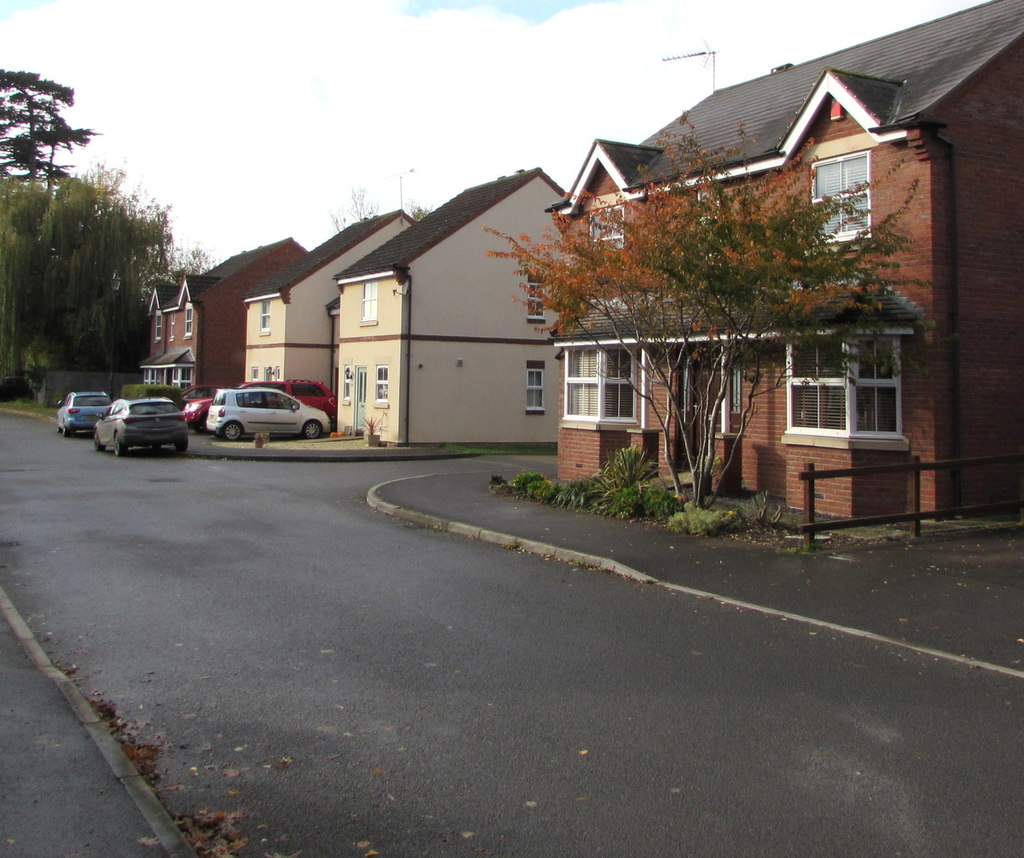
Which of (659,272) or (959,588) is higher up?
(659,272)

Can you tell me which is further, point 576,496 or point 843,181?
point 576,496

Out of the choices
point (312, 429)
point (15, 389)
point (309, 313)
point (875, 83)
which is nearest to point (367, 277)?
point (312, 429)

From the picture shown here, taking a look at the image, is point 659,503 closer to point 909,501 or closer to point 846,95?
point 909,501

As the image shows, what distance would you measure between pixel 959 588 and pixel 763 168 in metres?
8.72

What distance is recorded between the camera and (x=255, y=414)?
103ft

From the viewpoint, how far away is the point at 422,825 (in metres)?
4.34

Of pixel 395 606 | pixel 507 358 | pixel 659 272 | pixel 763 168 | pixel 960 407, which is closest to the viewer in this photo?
pixel 395 606

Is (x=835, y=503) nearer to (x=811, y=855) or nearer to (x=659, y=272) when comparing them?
(x=659, y=272)

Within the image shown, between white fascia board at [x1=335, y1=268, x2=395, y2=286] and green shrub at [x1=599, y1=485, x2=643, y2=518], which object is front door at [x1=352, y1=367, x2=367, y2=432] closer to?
white fascia board at [x1=335, y1=268, x2=395, y2=286]

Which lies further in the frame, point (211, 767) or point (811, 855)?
point (211, 767)

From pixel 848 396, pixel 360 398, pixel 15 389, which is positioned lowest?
pixel 848 396

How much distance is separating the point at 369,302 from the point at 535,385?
20.0 ft

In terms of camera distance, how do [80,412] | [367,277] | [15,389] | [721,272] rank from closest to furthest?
[721,272], [367,277], [80,412], [15,389]

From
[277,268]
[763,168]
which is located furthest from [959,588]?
[277,268]
